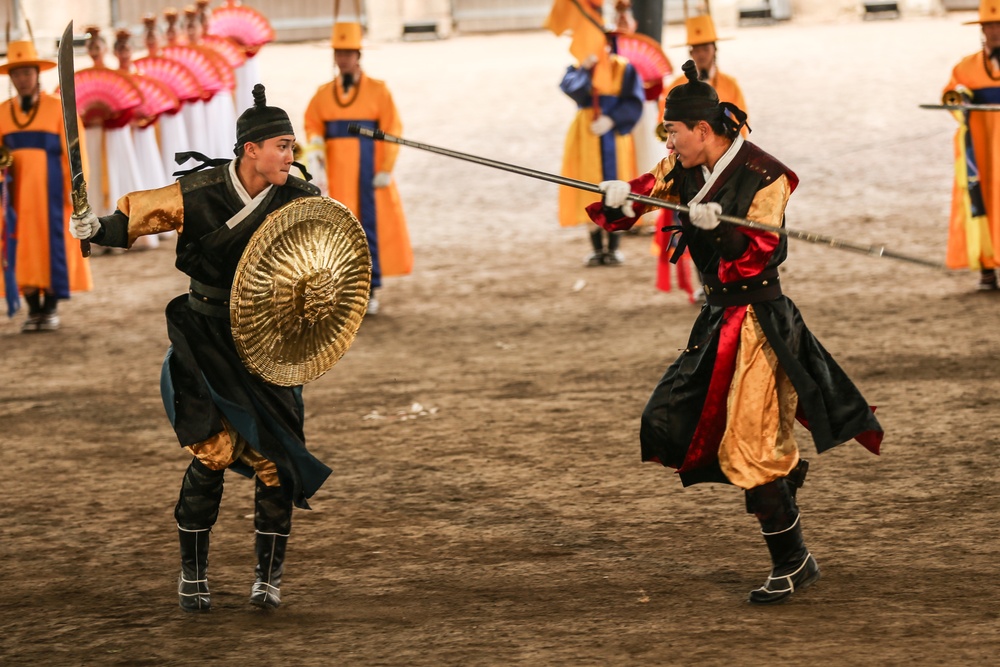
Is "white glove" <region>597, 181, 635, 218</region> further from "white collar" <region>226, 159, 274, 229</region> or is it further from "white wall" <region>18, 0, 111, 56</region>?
"white wall" <region>18, 0, 111, 56</region>

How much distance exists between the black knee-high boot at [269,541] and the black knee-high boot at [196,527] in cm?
15

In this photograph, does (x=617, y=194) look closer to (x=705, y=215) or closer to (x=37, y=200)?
(x=705, y=215)

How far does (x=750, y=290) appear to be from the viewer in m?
4.56

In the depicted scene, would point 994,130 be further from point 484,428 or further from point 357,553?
point 357,553

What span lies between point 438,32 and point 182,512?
1905 centimetres

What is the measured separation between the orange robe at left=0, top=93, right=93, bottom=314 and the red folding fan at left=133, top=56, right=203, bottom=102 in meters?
3.94

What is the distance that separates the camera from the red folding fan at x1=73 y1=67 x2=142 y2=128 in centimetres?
1201

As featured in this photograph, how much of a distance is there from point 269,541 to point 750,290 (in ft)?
5.67

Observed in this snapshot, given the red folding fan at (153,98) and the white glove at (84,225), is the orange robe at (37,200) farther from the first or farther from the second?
the white glove at (84,225)

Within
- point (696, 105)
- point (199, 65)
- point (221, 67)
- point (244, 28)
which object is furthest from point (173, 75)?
point (696, 105)

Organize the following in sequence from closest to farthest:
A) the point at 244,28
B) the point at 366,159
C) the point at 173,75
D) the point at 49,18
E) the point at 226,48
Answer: the point at 366,159
the point at 173,75
the point at 226,48
the point at 244,28
the point at 49,18

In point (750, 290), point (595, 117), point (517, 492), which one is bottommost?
point (517, 492)

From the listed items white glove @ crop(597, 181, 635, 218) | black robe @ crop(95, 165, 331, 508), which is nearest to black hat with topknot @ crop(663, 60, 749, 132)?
white glove @ crop(597, 181, 635, 218)

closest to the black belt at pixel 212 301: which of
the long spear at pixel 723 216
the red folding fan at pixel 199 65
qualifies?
the long spear at pixel 723 216
